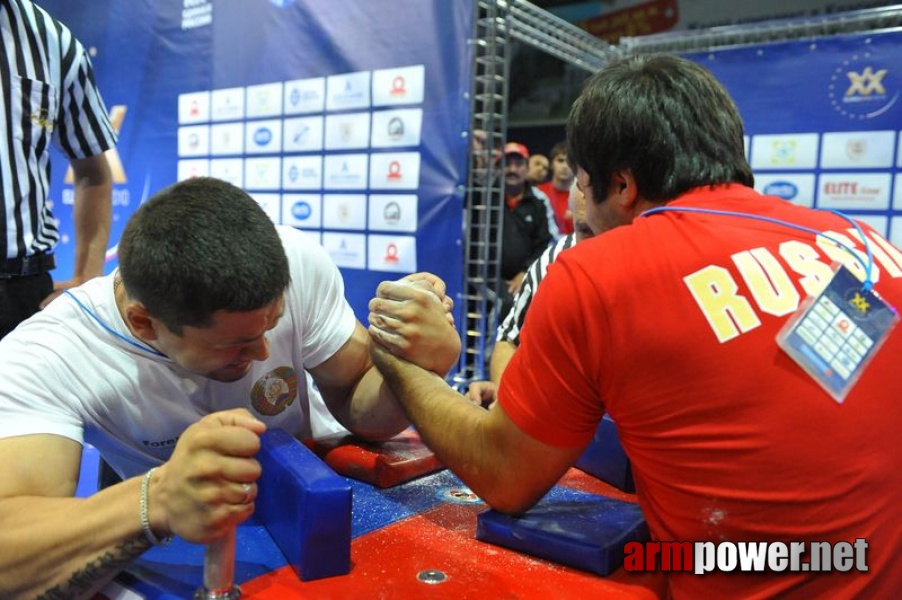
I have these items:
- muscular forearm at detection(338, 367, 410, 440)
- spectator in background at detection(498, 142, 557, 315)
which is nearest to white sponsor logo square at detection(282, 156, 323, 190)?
spectator in background at detection(498, 142, 557, 315)

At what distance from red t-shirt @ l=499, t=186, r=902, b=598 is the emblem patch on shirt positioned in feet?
2.04

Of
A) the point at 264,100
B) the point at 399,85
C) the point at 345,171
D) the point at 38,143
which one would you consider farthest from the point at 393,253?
the point at 38,143

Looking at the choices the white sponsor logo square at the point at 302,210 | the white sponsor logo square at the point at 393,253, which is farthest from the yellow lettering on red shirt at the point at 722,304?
the white sponsor logo square at the point at 302,210

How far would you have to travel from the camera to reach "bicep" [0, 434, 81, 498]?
0.96 m

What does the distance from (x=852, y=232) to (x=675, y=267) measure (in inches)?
13.7

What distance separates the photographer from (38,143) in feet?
6.44

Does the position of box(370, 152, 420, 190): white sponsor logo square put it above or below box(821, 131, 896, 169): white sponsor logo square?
below

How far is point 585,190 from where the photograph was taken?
1241 mm

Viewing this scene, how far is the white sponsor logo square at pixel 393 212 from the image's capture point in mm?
3316

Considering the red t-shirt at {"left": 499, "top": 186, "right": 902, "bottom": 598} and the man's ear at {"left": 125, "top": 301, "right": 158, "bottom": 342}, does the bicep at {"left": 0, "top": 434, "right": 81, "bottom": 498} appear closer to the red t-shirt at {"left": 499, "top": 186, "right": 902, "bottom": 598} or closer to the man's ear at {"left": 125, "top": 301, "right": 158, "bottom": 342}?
the man's ear at {"left": 125, "top": 301, "right": 158, "bottom": 342}

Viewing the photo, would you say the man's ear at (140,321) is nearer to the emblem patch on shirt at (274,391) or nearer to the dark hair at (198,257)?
the dark hair at (198,257)

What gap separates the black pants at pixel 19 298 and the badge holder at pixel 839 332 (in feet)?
6.10

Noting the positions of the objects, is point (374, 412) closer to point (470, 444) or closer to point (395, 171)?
point (470, 444)

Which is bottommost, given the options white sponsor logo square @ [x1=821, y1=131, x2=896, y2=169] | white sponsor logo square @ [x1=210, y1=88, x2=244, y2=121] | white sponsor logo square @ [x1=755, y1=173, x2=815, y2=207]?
white sponsor logo square @ [x1=755, y1=173, x2=815, y2=207]
